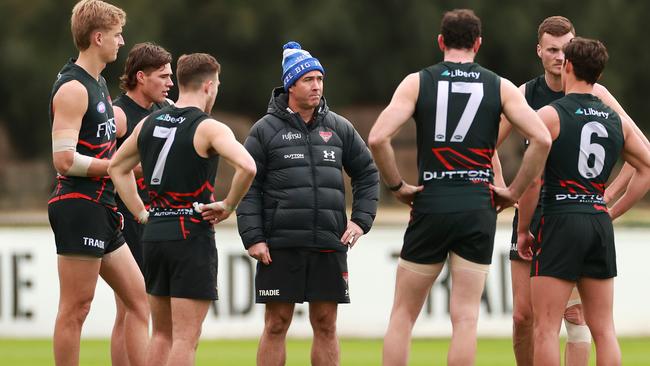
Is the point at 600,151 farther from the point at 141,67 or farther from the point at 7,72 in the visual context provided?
the point at 7,72

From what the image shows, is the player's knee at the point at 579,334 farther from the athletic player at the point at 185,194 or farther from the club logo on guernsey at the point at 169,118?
the club logo on guernsey at the point at 169,118

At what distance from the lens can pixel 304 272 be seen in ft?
29.6

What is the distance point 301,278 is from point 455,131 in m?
1.54

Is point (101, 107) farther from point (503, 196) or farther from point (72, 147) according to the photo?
point (503, 196)

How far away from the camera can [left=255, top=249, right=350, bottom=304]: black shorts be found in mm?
9000

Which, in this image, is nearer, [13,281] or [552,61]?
[552,61]

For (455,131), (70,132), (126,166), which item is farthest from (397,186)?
(70,132)

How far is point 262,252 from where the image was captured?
29.5 feet

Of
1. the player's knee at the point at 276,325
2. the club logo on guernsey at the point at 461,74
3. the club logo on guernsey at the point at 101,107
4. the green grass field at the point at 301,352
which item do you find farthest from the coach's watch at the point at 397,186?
the green grass field at the point at 301,352

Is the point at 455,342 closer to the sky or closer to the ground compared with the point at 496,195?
closer to the ground

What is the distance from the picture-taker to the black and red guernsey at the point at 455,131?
8148mm

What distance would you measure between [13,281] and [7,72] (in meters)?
19.9

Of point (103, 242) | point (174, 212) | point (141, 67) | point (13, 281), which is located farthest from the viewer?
point (13, 281)

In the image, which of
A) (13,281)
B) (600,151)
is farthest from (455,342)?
(13,281)
